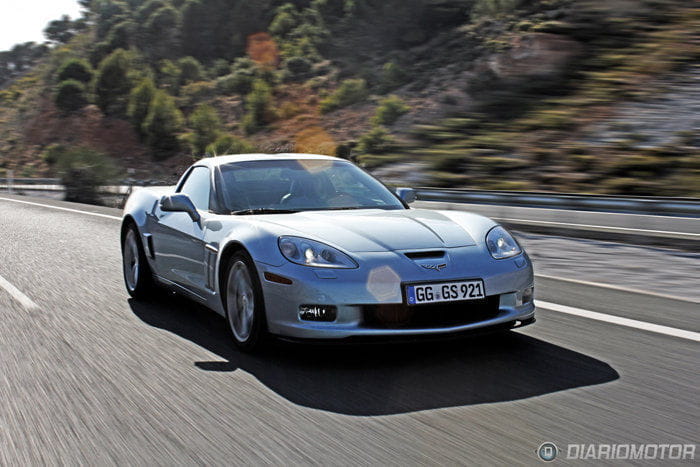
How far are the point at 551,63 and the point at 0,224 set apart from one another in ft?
Answer: 65.4

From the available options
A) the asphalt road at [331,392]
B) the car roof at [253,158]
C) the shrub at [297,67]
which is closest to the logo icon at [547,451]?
the asphalt road at [331,392]

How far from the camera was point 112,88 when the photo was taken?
335 ft

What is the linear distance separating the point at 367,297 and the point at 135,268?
133 inches

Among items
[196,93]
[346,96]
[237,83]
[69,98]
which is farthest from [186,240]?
[196,93]

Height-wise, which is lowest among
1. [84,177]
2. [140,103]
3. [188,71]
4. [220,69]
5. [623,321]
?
[84,177]

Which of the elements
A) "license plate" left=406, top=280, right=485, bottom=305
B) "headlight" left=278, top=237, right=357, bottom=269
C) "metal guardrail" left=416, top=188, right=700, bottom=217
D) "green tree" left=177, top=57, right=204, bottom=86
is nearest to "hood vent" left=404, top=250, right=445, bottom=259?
"license plate" left=406, top=280, right=485, bottom=305

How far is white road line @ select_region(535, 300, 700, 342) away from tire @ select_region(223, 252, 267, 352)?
246cm

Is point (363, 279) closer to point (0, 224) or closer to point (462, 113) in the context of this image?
point (0, 224)

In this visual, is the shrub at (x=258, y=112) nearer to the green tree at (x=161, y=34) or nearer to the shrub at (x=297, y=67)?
the shrub at (x=297, y=67)

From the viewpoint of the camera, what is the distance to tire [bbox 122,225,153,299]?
728 cm

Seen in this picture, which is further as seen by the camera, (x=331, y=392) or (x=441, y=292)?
(x=441, y=292)

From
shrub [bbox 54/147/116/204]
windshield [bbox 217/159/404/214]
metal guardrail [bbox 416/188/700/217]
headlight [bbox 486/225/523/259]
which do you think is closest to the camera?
headlight [bbox 486/225/523/259]

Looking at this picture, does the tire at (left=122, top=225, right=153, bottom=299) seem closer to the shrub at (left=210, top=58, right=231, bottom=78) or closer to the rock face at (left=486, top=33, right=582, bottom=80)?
the rock face at (left=486, top=33, right=582, bottom=80)

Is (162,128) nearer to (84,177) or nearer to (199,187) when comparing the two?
(84,177)
